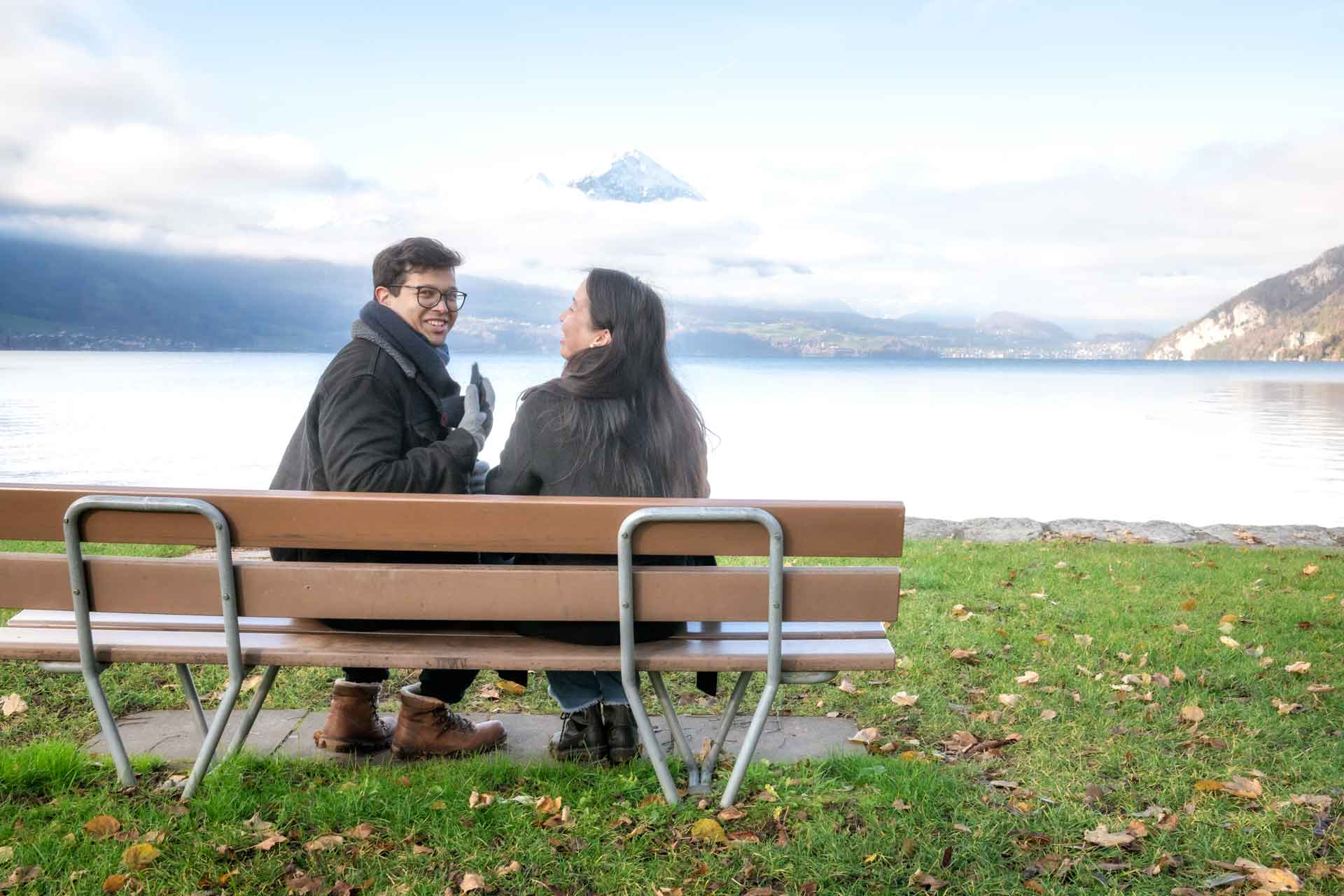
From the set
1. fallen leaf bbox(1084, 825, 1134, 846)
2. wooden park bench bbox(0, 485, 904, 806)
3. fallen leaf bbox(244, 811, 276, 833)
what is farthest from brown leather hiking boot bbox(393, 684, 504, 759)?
fallen leaf bbox(1084, 825, 1134, 846)

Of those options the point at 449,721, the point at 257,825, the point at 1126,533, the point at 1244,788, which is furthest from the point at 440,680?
the point at 1126,533

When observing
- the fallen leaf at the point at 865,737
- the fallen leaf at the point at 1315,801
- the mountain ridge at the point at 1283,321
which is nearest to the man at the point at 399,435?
the fallen leaf at the point at 865,737

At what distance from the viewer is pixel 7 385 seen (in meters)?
47.7

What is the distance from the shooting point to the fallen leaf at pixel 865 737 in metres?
4.07

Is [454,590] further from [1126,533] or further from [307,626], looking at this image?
[1126,533]

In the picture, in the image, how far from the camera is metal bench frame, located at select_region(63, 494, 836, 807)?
284cm

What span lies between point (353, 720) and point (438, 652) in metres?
0.83

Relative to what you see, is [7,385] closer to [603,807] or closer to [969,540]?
[969,540]

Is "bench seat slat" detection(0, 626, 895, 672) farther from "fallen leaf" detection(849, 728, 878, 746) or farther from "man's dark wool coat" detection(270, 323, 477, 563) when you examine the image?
"fallen leaf" detection(849, 728, 878, 746)

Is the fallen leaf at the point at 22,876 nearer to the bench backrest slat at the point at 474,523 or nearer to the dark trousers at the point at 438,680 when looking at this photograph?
the bench backrest slat at the point at 474,523

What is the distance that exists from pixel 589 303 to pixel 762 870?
1.83 metres

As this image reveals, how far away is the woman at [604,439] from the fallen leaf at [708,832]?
1.86 feet

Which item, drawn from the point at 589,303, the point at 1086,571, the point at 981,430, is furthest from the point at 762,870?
the point at 981,430

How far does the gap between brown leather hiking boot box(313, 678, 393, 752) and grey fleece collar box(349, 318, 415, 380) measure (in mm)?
1106
